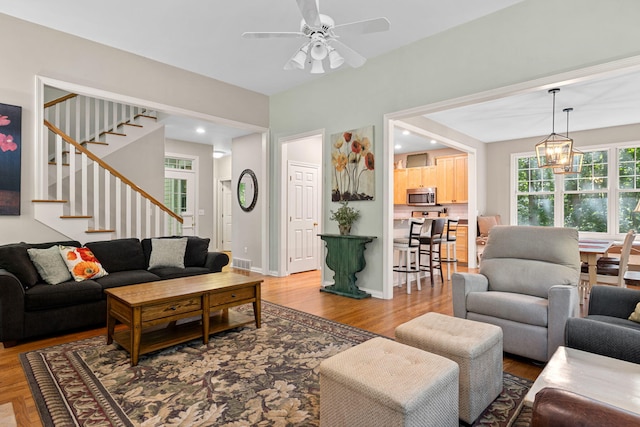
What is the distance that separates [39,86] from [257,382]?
12.8 feet

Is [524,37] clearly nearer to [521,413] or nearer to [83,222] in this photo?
[521,413]

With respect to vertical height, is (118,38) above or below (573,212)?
above

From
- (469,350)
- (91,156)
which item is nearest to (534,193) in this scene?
(469,350)

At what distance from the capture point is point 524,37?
10.9 ft

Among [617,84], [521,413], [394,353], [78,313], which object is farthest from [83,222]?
[617,84]

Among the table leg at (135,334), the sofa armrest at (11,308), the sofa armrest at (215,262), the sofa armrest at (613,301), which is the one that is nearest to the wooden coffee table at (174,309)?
the table leg at (135,334)

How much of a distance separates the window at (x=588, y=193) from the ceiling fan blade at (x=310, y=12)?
6.77m

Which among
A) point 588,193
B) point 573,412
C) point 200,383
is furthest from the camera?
point 588,193

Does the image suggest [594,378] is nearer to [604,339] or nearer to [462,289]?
[604,339]

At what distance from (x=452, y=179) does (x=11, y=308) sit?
24.8 ft

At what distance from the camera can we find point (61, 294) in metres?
3.09

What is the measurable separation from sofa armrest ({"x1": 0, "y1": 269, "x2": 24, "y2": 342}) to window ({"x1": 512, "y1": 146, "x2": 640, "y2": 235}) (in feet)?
27.8

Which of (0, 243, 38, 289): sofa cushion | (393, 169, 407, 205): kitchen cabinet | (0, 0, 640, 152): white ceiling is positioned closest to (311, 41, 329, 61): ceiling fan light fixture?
(0, 0, 640, 152): white ceiling

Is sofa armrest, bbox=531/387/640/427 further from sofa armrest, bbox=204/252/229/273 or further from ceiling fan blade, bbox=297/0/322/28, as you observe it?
sofa armrest, bbox=204/252/229/273
